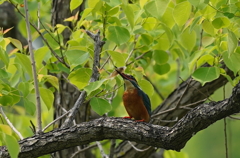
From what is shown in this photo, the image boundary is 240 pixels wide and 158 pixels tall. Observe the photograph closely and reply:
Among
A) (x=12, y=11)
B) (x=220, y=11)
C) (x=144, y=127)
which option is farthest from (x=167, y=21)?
(x=12, y=11)

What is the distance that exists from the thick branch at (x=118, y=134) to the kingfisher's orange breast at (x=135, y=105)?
2.85ft

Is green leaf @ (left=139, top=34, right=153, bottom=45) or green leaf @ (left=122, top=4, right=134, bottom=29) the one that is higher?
green leaf @ (left=122, top=4, right=134, bottom=29)

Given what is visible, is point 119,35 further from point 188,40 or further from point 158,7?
point 158,7

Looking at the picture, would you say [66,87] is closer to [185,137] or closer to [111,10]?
[111,10]

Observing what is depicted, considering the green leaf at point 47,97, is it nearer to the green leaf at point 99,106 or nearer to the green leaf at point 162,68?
the green leaf at point 99,106

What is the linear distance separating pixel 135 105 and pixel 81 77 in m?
0.85

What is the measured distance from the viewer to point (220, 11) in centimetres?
263

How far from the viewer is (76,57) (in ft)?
9.57

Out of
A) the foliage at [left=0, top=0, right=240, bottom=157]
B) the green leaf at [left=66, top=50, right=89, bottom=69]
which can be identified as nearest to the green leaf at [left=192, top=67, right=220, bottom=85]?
the foliage at [left=0, top=0, right=240, bottom=157]

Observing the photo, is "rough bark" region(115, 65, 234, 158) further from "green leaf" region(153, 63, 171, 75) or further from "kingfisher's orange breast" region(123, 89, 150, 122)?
"kingfisher's orange breast" region(123, 89, 150, 122)

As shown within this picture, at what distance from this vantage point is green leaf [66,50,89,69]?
288cm

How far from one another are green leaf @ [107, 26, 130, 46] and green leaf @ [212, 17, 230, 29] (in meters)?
0.64

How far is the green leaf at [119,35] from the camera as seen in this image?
297 cm

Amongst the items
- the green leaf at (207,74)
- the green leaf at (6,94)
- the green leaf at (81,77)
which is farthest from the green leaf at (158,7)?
the green leaf at (6,94)
